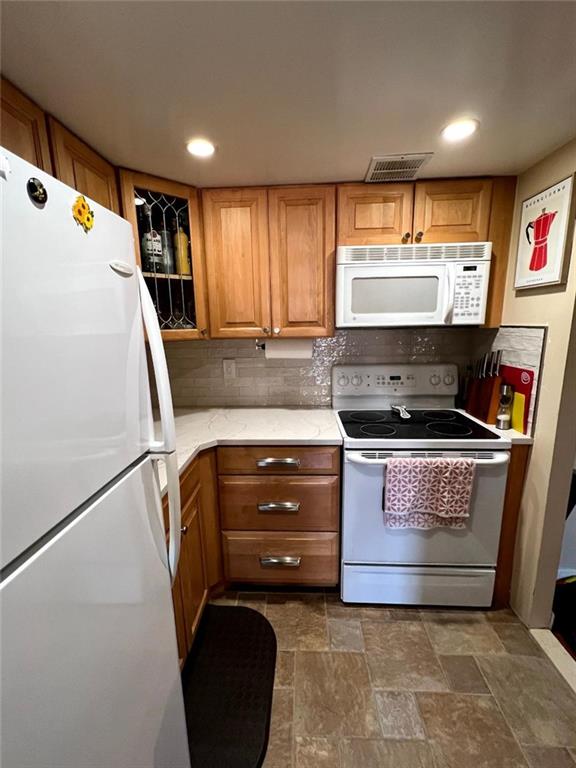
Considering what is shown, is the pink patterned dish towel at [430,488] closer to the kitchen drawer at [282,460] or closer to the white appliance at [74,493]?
the kitchen drawer at [282,460]

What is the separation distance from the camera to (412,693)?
4.54ft

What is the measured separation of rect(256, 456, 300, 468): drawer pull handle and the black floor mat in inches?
31.9

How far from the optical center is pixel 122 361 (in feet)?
2.37

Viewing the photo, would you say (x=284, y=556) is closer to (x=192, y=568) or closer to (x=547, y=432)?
(x=192, y=568)

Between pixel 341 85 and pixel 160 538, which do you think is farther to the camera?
pixel 341 85

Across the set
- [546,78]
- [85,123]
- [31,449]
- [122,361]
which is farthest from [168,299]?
[546,78]

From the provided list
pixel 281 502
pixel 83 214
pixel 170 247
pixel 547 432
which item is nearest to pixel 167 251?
pixel 170 247

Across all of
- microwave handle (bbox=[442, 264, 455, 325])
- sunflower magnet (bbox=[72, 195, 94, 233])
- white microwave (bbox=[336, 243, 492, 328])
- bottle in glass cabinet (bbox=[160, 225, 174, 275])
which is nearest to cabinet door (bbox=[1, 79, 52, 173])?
bottle in glass cabinet (bbox=[160, 225, 174, 275])

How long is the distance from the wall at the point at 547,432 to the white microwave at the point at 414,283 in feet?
0.75

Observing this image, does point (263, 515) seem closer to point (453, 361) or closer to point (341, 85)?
point (453, 361)

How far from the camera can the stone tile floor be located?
1195 mm

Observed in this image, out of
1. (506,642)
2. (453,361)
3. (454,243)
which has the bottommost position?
(506,642)

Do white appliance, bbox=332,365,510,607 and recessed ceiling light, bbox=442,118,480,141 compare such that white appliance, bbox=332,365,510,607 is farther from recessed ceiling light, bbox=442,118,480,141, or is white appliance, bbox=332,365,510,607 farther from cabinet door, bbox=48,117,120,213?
cabinet door, bbox=48,117,120,213

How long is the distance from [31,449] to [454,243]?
77.6 inches
